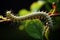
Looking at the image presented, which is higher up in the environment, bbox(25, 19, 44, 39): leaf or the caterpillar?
the caterpillar

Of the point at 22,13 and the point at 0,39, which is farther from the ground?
the point at 22,13

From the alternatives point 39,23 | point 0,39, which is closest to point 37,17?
point 39,23

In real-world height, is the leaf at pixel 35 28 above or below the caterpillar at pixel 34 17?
below

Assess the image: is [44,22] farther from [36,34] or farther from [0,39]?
[0,39]

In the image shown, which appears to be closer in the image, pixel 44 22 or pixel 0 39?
pixel 44 22

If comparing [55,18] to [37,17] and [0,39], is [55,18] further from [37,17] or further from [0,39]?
[0,39]

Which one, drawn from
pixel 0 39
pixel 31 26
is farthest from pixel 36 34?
pixel 0 39
